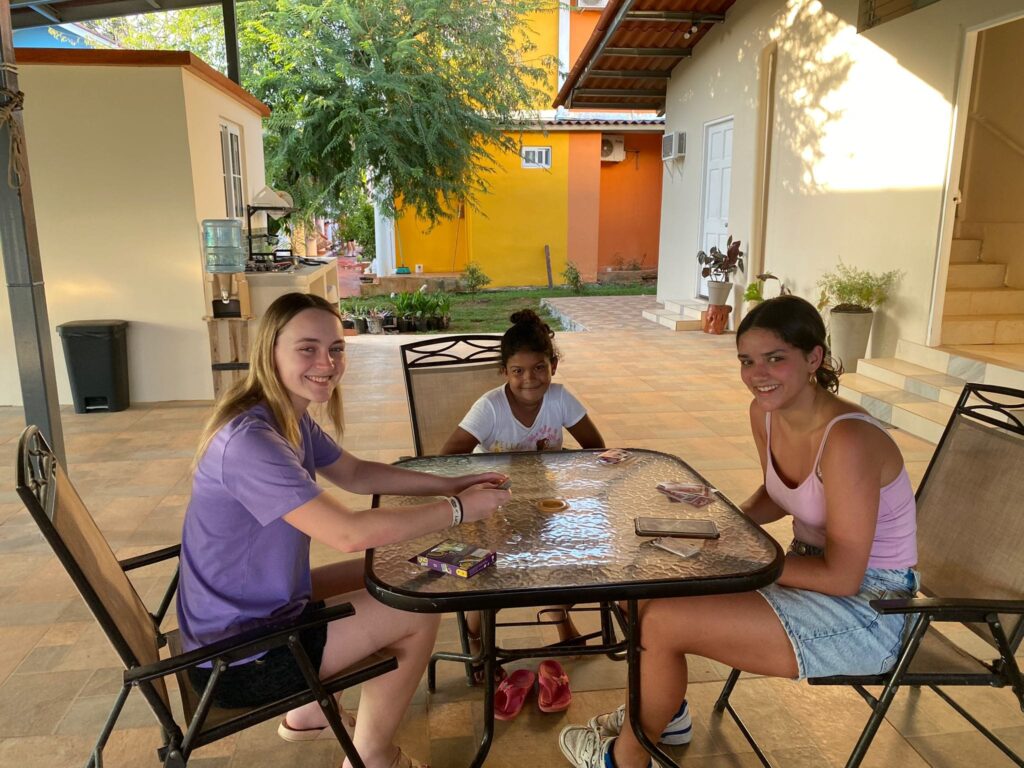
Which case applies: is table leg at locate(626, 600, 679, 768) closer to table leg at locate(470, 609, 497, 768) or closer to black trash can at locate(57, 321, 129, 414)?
table leg at locate(470, 609, 497, 768)

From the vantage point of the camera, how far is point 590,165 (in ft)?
52.7

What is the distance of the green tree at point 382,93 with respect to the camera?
42.5 ft

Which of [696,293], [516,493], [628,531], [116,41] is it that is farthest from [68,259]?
[116,41]

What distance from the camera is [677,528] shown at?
5.94 feet

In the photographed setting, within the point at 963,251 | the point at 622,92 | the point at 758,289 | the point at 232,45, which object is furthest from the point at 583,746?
the point at 622,92

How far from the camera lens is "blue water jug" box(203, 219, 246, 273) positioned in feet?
20.4

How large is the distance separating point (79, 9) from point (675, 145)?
7635 millimetres

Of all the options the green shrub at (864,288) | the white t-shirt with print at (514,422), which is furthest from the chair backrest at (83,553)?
the green shrub at (864,288)

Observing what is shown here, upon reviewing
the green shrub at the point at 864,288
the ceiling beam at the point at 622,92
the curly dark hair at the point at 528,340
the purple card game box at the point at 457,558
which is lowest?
the purple card game box at the point at 457,558

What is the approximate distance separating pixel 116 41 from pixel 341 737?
72.5 ft

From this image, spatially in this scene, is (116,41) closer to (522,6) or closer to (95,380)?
(522,6)

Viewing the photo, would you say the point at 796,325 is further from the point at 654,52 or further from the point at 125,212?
the point at 654,52

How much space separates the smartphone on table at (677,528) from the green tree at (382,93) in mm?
12041

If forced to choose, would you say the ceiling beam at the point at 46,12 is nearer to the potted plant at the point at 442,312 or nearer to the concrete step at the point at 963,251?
the potted plant at the point at 442,312
